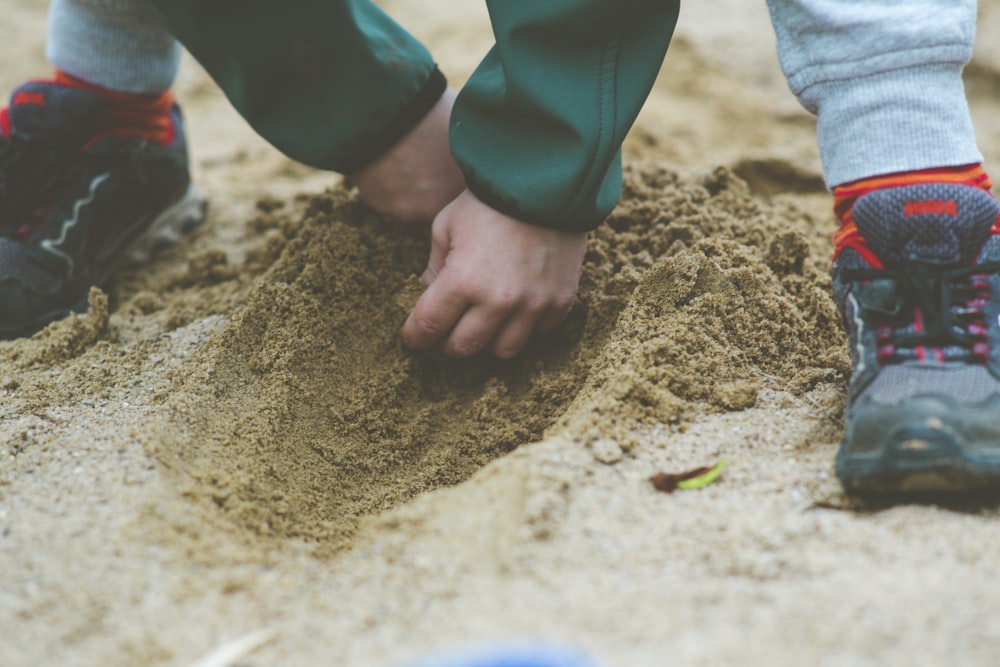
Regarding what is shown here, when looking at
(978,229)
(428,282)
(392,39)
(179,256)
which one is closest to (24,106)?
(179,256)

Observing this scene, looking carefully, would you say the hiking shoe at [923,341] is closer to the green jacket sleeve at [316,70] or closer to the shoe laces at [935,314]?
the shoe laces at [935,314]

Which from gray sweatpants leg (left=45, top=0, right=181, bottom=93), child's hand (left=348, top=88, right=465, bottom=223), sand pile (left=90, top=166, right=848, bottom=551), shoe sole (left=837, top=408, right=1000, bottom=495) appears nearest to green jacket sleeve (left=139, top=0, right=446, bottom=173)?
child's hand (left=348, top=88, right=465, bottom=223)

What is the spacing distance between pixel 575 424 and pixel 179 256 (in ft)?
3.72

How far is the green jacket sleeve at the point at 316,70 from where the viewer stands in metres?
1.23

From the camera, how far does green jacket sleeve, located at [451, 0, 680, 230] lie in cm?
114

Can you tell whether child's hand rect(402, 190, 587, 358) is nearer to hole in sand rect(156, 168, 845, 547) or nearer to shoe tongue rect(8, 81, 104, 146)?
hole in sand rect(156, 168, 845, 547)

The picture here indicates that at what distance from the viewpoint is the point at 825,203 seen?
196cm

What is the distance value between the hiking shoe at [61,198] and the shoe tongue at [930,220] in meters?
1.32

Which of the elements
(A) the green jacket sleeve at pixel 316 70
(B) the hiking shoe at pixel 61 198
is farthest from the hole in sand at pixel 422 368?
(B) the hiking shoe at pixel 61 198

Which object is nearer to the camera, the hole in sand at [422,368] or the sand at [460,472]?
the sand at [460,472]

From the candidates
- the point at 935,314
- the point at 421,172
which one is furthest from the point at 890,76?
the point at 421,172

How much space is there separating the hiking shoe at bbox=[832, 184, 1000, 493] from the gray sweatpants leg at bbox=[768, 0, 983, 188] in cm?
6

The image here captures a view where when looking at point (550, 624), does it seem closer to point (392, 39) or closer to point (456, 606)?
point (456, 606)

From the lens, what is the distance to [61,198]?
1633 millimetres
